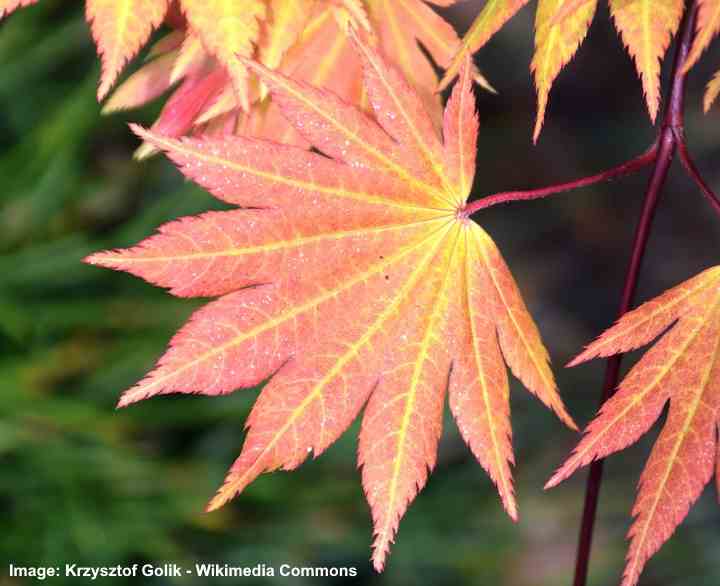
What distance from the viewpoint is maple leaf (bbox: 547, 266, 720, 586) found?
0.63m

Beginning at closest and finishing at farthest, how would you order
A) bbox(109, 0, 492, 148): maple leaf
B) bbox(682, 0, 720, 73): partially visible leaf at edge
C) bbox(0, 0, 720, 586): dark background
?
bbox(682, 0, 720, 73): partially visible leaf at edge
bbox(109, 0, 492, 148): maple leaf
bbox(0, 0, 720, 586): dark background

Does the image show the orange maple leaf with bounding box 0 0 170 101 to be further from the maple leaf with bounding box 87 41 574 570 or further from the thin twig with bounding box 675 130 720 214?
the thin twig with bounding box 675 130 720 214

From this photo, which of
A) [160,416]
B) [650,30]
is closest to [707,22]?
[650,30]

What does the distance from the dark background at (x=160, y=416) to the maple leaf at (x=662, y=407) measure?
1.23 metres

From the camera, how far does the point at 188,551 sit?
1.83 metres

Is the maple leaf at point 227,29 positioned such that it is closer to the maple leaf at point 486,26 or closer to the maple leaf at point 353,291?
the maple leaf at point 353,291

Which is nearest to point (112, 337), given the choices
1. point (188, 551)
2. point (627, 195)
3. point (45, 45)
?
point (188, 551)

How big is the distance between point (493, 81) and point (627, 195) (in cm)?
47

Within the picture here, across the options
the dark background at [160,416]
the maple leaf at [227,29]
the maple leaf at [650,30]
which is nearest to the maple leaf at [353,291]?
the maple leaf at [227,29]

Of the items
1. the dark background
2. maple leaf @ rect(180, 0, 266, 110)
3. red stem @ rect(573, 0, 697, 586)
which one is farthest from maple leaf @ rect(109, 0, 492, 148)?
the dark background

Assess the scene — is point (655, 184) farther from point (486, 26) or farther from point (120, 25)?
point (120, 25)

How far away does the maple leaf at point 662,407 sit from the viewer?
627 millimetres

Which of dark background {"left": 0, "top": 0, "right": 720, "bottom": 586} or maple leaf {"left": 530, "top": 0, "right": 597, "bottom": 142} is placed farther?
dark background {"left": 0, "top": 0, "right": 720, "bottom": 586}

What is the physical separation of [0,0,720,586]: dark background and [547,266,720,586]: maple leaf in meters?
1.23
